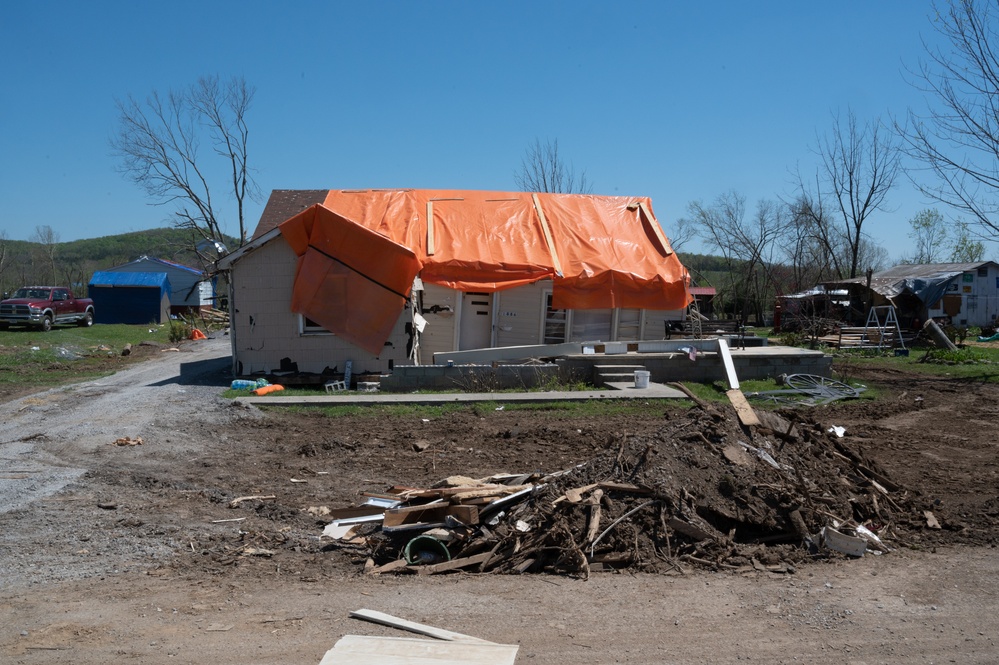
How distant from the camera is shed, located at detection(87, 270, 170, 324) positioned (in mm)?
42219

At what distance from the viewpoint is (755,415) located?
864cm

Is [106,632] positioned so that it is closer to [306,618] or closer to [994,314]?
[306,618]

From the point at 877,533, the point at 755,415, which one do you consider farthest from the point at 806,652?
the point at 755,415

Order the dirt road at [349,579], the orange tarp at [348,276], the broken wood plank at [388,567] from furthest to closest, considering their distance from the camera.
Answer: the orange tarp at [348,276] → the broken wood plank at [388,567] → the dirt road at [349,579]

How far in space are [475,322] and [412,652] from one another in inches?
589

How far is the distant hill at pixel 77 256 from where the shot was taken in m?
66.3

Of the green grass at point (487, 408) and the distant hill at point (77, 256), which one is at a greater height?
the distant hill at point (77, 256)

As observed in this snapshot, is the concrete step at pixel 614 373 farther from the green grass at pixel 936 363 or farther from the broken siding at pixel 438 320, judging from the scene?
the green grass at pixel 936 363

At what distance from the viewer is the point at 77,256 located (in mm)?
101375

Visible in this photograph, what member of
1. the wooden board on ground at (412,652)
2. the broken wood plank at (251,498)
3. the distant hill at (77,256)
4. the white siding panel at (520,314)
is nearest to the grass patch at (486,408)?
the broken wood plank at (251,498)

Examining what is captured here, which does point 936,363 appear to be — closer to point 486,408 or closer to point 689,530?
point 486,408

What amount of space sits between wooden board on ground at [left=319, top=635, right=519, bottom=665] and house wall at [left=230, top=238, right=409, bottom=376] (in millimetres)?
12554

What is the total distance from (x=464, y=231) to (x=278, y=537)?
13946 millimetres

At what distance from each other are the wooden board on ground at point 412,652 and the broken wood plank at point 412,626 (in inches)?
3.0
